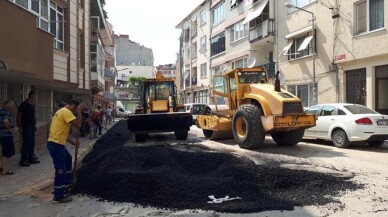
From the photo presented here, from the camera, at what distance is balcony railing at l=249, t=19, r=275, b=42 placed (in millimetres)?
27203

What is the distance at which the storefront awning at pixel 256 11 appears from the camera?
2817cm

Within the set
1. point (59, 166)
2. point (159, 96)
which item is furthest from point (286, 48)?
point (59, 166)

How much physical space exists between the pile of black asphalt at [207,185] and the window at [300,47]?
15.5 m

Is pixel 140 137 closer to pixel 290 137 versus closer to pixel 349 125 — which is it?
pixel 290 137

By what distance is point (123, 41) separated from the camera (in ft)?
338

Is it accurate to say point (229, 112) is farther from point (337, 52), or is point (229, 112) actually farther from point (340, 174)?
point (337, 52)

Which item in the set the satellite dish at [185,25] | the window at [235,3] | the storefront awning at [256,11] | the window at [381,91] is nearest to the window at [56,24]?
the window at [381,91]

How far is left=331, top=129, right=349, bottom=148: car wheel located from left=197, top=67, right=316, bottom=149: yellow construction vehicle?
1167mm

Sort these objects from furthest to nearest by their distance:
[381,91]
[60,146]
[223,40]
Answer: [223,40], [381,91], [60,146]

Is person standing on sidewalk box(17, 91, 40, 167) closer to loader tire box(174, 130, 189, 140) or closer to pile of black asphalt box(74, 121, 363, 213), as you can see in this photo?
pile of black asphalt box(74, 121, 363, 213)

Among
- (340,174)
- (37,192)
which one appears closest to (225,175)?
(340,174)

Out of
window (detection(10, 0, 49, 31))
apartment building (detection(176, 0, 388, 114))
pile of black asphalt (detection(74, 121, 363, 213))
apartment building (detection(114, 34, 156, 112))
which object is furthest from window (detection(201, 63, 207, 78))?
apartment building (detection(114, 34, 156, 112))

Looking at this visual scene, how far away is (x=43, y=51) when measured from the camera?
1235 centimetres

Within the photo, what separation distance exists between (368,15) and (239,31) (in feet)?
53.1
